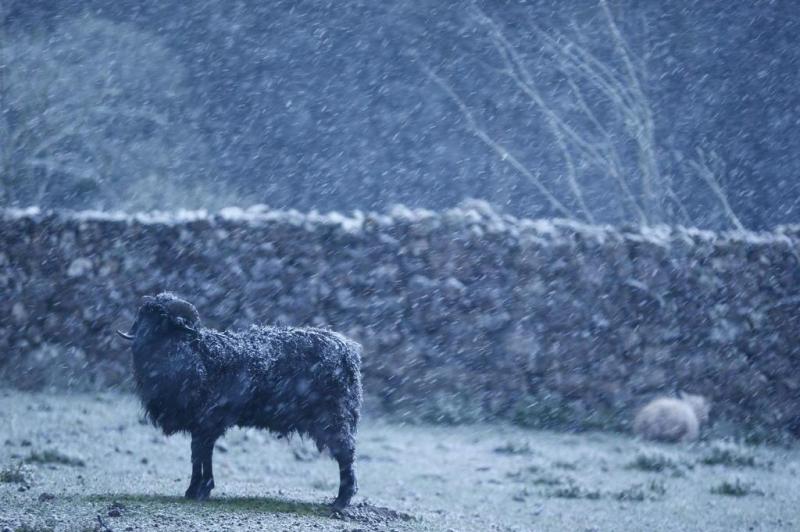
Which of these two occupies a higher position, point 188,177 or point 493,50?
point 493,50

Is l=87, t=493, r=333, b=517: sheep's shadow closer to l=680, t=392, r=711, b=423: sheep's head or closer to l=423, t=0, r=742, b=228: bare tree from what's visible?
l=680, t=392, r=711, b=423: sheep's head

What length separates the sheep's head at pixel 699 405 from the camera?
36.0ft

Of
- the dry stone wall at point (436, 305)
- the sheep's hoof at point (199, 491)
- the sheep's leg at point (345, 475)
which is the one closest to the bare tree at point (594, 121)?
the dry stone wall at point (436, 305)

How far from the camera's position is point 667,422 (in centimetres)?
1043

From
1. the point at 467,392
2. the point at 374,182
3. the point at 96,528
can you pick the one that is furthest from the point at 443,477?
the point at 374,182

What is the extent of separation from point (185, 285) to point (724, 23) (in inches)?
450

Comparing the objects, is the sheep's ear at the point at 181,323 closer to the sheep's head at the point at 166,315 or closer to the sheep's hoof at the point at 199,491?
the sheep's head at the point at 166,315

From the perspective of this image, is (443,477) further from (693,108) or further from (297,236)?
(693,108)

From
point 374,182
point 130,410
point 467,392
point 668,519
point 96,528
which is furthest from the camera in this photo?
point 374,182

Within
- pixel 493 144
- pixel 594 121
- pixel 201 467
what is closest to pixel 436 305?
pixel 201 467

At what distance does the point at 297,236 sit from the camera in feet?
36.9

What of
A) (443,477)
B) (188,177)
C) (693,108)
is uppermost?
(693,108)

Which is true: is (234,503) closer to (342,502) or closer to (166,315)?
(342,502)

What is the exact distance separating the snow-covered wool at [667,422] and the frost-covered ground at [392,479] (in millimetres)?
263
